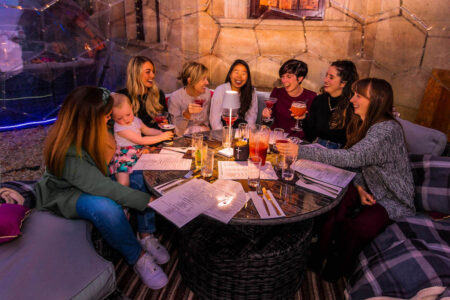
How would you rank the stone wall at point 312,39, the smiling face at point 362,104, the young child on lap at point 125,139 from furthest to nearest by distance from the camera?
the stone wall at point 312,39 → the young child on lap at point 125,139 → the smiling face at point 362,104

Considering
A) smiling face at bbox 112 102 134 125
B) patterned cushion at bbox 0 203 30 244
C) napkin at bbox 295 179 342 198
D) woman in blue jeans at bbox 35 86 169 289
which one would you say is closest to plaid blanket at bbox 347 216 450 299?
napkin at bbox 295 179 342 198

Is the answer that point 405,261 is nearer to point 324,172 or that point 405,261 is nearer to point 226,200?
point 324,172

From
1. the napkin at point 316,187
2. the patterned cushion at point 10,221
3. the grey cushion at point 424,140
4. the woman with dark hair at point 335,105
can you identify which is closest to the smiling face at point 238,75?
the woman with dark hair at point 335,105

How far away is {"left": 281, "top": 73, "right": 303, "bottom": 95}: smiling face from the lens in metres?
2.54

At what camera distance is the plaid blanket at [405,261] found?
46.5 inches

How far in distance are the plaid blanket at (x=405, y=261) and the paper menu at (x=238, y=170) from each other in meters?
0.64

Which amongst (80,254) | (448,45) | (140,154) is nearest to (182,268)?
(80,254)

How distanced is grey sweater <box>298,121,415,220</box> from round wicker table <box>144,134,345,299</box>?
30 centimetres

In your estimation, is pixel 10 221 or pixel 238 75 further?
pixel 238 75

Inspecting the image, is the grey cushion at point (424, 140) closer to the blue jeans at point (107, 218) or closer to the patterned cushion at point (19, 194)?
the blue jeans at point (107, 218)

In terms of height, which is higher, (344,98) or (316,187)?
(344,98)

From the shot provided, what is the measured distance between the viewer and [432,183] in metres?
1.64

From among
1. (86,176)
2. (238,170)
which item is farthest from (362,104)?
(86,176)

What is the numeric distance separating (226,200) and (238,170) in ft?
1.04
